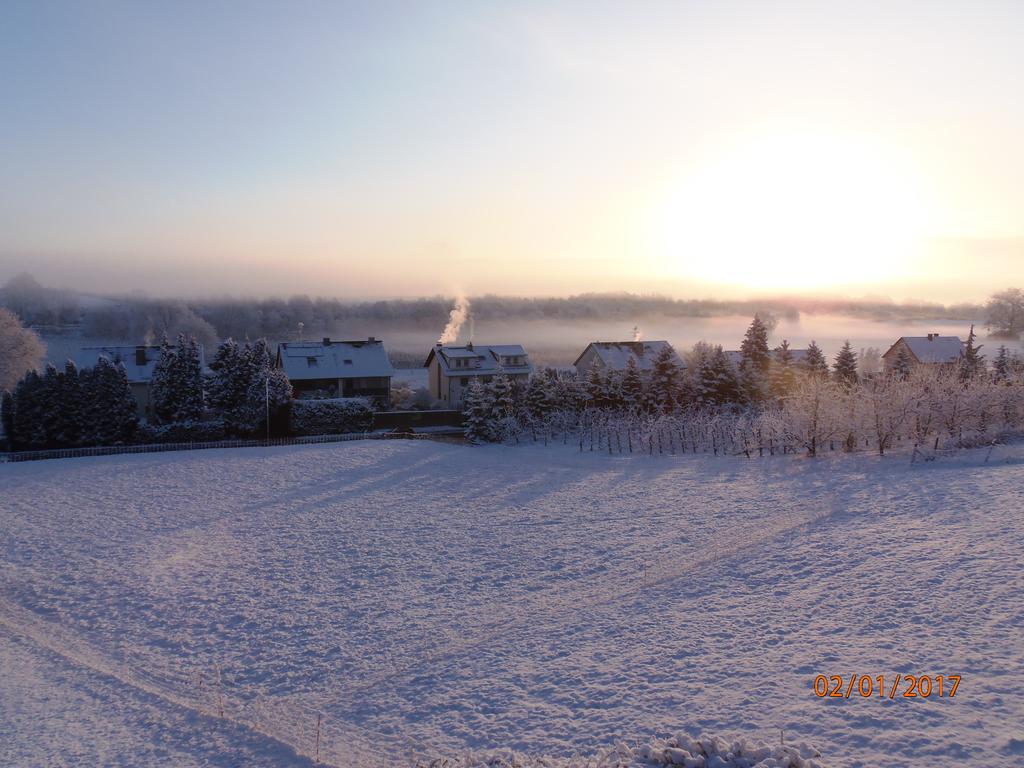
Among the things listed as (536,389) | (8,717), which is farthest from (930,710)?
(536,389)

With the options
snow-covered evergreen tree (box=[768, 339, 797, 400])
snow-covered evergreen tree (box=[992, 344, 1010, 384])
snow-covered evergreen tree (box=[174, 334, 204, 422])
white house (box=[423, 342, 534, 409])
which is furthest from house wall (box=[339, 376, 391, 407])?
snow-covered evergreen tree (box=[992, 344, 1010, 384])

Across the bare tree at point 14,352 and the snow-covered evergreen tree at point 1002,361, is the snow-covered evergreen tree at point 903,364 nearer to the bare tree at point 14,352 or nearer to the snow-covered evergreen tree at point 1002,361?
the snow-covered evergreen tree at point 1002,361

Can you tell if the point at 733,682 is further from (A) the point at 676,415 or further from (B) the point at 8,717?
(A) the point at 676,415

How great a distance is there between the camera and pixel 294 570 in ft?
67.6

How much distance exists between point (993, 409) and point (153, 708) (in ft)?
133

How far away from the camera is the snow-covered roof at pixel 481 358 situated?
188 ft

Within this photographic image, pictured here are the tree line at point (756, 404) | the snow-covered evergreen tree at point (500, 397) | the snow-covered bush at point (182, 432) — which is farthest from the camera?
the snow-covered evergreen tree at point (500, 397)

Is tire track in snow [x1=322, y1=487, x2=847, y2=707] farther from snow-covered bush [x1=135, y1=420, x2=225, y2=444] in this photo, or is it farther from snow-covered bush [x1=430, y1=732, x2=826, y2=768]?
snow-covered bush [x1=135, y1=420, x2=225, y2=444]

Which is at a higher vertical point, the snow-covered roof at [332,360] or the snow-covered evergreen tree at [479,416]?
the snow-covered roof at [332,360]

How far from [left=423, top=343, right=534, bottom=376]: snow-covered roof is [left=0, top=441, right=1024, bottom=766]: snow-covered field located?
27.6 metres

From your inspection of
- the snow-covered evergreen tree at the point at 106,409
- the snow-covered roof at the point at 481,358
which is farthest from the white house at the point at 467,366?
the snow-covered evergreen tree at the point at 106,409

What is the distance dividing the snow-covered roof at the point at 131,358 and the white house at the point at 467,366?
1950 centimetres

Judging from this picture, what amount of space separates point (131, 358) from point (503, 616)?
46429mm

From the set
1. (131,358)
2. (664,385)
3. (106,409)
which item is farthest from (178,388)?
(664,385)
